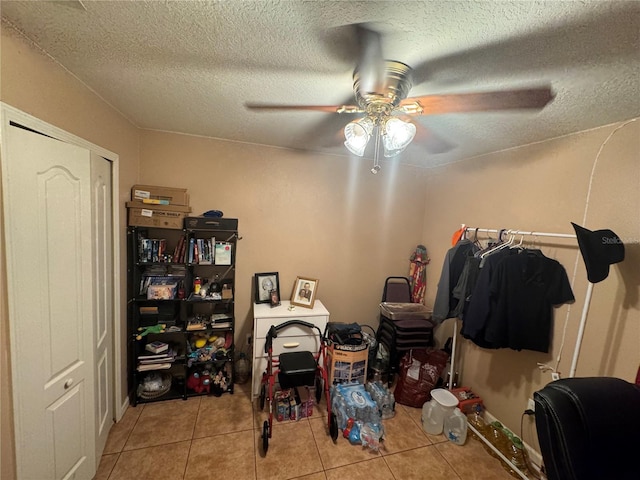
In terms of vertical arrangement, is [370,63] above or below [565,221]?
above

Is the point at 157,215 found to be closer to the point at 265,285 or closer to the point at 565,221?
the point at 265,285

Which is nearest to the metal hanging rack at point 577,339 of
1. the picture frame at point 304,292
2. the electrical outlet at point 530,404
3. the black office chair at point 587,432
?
the electrical outlet at point 530,404

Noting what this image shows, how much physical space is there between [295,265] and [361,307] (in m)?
0.96

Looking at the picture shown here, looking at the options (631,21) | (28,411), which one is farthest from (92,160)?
(631,21)

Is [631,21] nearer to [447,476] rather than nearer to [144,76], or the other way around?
[144,76]

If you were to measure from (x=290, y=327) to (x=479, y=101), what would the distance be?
214cm

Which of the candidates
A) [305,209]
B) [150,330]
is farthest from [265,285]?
[150,330]

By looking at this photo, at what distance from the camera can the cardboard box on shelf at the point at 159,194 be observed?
210cm

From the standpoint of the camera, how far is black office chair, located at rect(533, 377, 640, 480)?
85cm

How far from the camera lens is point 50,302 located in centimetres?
125

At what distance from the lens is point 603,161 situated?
1.59 m

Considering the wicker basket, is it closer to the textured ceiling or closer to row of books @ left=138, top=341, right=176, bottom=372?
row of books @ left=138, top=341, right=176, bottom=372

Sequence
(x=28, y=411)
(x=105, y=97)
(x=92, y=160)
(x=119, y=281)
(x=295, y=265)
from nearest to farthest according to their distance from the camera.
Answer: (x=28, y=411)
(x=92, y=160)
(x=105, y=97)
(x=119, y=281)
(x=295, y=265)

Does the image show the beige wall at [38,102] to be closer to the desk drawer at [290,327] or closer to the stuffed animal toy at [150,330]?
the stuffed animal toy at [150,330]
